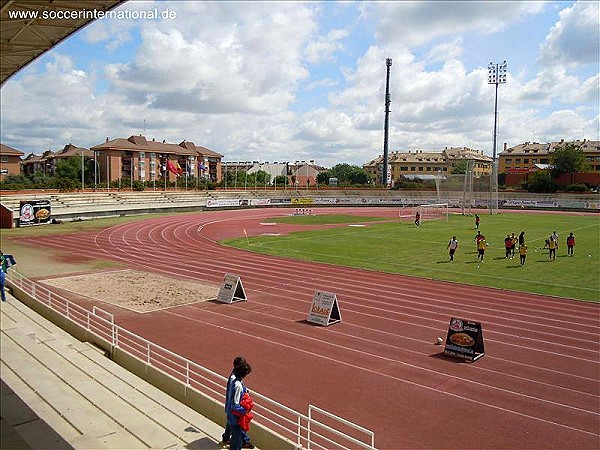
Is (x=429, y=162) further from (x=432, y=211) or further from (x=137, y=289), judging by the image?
(x=137, y=289)

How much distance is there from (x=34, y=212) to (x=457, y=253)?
36.9 meters

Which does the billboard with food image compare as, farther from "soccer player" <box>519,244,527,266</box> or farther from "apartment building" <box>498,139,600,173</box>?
"apartment building" <box>498,139,600,173</box>

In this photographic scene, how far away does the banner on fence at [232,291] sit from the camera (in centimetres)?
1842

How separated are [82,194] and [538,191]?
69951 millimetres

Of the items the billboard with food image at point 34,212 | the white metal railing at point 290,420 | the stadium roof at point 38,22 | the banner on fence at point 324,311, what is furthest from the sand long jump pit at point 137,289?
the billboard with food image at point 34,212

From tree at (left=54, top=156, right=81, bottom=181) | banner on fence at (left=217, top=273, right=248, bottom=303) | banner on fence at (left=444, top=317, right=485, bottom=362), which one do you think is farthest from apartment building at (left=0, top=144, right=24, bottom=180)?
banner on fence at (left=444, top=317, right=485, bottom=362)

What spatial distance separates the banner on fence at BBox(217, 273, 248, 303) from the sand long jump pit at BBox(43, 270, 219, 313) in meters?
0.77

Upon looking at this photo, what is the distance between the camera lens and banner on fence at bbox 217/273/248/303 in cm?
1842

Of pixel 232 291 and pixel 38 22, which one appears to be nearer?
pixel 38 22

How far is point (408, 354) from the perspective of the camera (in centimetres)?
1310

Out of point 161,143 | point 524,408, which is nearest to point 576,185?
point 524,408

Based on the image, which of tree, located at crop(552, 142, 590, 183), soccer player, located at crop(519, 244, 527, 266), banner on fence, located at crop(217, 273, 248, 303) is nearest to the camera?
banner on fence, located at crop(217, 273, 248, 303)

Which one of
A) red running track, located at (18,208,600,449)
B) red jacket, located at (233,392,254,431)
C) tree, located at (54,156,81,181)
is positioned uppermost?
tree, located at (54,156,81,181)

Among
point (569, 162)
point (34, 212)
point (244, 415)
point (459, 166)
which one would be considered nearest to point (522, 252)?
point (244, 415)
